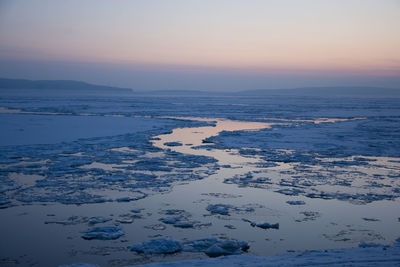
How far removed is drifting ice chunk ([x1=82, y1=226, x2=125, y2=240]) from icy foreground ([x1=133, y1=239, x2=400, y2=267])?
3.20ft

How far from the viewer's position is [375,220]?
477 cm

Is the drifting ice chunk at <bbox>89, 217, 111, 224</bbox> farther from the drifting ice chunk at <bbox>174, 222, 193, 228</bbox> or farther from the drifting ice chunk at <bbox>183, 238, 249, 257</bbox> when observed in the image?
the drifting ice chunk at <bbox>183, 238, 249, 257</bbox>

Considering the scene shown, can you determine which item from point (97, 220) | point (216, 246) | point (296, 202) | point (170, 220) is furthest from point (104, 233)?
point (296, 202)

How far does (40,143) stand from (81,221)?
6.55m

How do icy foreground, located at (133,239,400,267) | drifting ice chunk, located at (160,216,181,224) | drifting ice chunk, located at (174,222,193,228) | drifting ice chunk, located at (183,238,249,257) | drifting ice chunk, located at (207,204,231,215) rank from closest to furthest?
icy foreground, located at (133,239,400,267)
drifting ice chunk, located at (183,238,249,257)
drifting ice chunk, located at (174,222,193,228)
drifting ice chunk, located at (160,216,181,224)
drifting ice chunk, located at (207,204,231,215)

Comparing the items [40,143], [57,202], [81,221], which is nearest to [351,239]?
[81,221]

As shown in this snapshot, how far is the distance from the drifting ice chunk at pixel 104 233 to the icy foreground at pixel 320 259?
975mm

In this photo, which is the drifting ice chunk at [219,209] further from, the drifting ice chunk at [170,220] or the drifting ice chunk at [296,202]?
the drifting ice chunk at [296,202]

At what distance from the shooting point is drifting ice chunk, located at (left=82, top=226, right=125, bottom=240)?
4066mm

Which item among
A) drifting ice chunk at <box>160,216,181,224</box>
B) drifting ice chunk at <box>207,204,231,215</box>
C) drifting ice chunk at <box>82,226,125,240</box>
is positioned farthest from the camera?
drifting ice chunk at <box>207,204,231,215</box>

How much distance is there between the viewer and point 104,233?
13.5ft

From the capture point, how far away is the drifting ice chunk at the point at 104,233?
160 inches

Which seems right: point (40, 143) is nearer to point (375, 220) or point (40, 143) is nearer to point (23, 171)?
point (23, 171)

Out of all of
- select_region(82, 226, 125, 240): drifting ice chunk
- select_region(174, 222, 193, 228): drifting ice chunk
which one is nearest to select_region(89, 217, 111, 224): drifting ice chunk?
select_region(82, 226, 125, 240): drifting ice chunk
